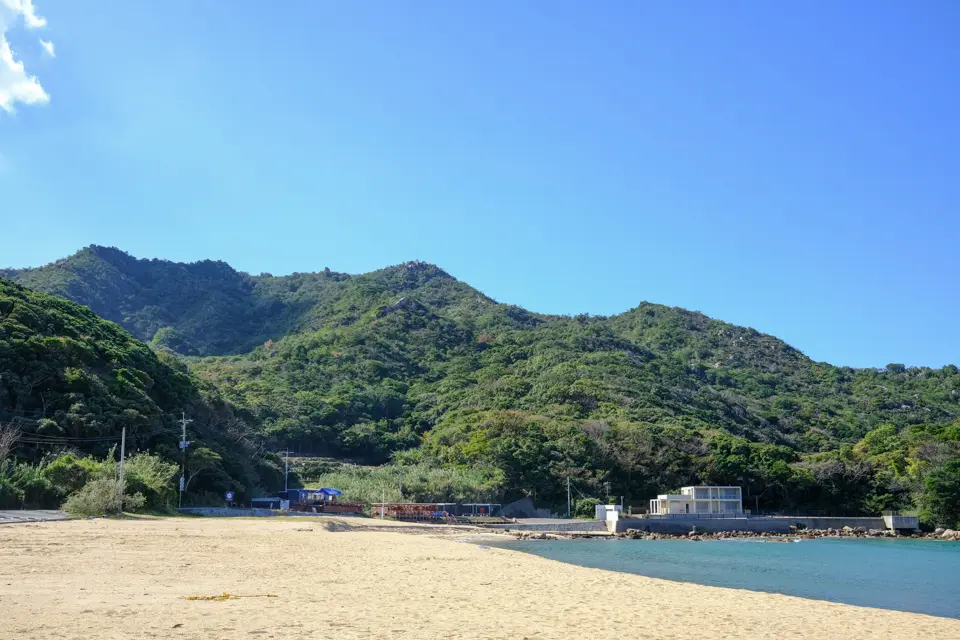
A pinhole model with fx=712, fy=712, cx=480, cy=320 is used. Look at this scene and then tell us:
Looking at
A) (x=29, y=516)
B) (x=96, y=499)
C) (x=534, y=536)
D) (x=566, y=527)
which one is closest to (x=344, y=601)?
(x=29, y=516)

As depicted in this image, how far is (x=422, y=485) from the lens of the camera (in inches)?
2532

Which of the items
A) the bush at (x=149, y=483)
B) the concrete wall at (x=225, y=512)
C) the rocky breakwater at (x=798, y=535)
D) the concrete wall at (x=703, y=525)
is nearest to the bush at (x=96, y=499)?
the bush at (x=149, y=483)

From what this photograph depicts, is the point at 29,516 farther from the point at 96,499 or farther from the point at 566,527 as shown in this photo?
the point at 566,527

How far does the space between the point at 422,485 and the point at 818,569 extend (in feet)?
129

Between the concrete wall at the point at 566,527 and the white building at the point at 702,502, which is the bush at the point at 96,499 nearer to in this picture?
the concrete wall at the point at 566,527

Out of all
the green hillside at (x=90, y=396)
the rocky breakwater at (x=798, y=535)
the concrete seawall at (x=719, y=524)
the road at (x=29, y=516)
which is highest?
the green hillside at (x=90, y=396)

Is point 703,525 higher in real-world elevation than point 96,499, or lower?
lower

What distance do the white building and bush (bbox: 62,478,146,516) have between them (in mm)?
47676

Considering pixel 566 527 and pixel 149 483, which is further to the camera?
pixel 566 527

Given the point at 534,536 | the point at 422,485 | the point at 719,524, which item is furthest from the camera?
the point at 422,485

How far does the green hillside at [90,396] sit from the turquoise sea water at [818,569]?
24.6 metres

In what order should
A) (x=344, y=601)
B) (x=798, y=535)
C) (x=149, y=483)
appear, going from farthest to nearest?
(x=798, y=535) → (x=149, y=483) → (x=344, y=601)

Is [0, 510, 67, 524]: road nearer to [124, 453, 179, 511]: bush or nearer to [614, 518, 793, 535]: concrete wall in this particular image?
[124, 453, 179, 511]: bush

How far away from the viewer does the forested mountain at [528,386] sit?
241 ft
